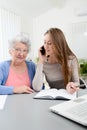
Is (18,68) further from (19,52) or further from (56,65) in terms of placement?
(56,65)

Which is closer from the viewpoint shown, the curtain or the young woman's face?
the young woman's face

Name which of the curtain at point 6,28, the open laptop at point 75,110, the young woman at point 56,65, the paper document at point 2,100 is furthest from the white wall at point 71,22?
the open laptop at point 75,110

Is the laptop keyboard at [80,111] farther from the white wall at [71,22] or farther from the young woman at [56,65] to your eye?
the white wall at [71,22]

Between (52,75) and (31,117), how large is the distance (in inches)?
32.5

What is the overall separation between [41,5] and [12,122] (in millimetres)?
3659

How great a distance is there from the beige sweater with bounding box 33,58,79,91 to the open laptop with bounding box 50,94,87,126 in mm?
564

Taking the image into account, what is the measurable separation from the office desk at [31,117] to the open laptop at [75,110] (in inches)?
0.8

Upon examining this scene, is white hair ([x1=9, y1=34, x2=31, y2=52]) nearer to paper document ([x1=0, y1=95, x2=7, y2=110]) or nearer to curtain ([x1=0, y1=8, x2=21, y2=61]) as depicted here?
paper document ([x1=0, y1=95, x2=7, y2=110])

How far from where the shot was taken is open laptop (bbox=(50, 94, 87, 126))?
2.77 ft

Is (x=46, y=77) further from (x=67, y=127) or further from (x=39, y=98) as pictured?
(x=67, y=127)

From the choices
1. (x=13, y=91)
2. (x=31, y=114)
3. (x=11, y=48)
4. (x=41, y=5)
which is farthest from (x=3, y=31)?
(x=31, y=114)

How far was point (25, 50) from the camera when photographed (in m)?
1.72

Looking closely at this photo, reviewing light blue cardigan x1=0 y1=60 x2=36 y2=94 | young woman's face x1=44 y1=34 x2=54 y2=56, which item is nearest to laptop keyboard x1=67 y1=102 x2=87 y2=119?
light blue cardigan x1=0 y1=60 x2=36 y2=94

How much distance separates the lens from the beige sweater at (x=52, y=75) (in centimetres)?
160
